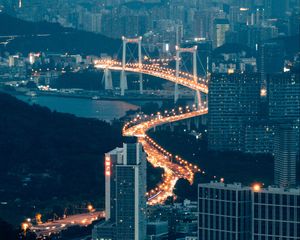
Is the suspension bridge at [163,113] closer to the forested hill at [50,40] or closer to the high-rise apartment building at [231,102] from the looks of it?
the forested hill at [50,40]

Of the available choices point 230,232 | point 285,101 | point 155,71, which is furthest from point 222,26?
point 230,232

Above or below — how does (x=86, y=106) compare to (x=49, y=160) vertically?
below

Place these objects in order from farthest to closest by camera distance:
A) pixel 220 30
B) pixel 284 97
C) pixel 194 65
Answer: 1. pixel 220 30
2. pixel 194 65
3. pixel 284 97

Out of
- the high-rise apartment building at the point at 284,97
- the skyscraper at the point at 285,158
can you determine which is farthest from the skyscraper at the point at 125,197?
the high-rise apartment building at the point at 284,97

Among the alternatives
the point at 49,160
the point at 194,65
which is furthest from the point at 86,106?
the point at 49,160

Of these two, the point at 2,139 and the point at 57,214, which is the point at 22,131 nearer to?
the point at 2,139

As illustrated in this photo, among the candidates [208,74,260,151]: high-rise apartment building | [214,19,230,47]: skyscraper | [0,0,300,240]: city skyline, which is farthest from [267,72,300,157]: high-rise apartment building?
[214,19,230,47]: skyscraper

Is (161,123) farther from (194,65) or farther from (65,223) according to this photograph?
(65,223)
